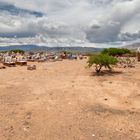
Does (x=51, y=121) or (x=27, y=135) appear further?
(x=51, y=121)

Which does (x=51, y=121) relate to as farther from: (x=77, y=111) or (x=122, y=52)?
(x=122, y=52)

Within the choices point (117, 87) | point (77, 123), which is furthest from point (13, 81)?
point (77, 123)

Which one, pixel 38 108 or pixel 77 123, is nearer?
pixel 77 123

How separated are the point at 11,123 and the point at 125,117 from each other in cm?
505

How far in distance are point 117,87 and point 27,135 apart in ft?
34.0

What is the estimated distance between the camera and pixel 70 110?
14969 millimetres

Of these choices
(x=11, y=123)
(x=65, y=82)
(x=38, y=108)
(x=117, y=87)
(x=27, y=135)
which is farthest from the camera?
(x=65, y=82)

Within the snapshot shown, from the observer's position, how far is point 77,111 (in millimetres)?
14828

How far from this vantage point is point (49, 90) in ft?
64.4

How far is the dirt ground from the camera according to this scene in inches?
476

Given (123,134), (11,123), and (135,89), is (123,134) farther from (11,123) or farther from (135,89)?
(135,89)

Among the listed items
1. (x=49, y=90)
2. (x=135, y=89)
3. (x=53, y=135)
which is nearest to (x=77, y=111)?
(x=53, y=135)

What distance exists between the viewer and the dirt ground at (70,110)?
12.1 m

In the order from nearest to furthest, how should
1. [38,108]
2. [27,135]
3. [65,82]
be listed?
[27,135], [38,108], [65,82]
